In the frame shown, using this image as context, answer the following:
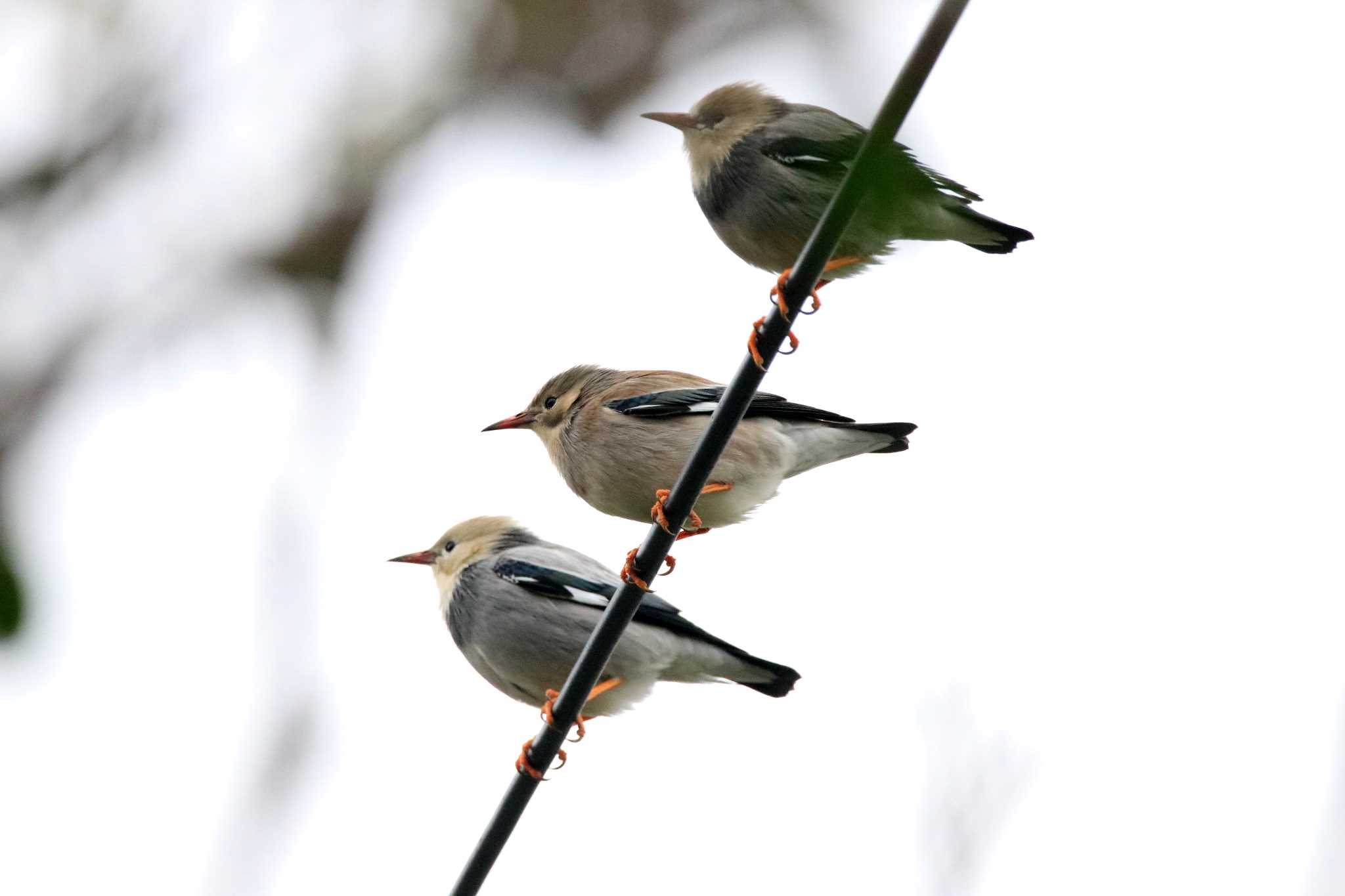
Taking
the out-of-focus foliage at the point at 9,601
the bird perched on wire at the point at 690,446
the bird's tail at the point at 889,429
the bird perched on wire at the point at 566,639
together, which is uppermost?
the bird's tail at the point at 889,429

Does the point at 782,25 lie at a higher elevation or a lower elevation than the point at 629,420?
lower

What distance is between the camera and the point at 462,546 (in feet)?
22.7

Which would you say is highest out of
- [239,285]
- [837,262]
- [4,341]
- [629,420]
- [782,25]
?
[837,262]

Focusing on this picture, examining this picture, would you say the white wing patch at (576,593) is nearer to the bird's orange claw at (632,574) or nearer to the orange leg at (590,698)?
the orange leg at (590,698)

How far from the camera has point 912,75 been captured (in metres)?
2.76

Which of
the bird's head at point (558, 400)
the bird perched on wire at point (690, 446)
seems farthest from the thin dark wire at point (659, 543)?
the bird's head at point (558, 400)

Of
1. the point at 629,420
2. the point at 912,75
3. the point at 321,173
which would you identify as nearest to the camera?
the point at 321,173

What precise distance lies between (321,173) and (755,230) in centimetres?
350

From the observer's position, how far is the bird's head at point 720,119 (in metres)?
6.08

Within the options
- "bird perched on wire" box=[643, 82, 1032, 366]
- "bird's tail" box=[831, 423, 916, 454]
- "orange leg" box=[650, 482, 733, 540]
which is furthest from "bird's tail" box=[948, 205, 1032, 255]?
"orange leg" box=[650, 482, 733, 540]

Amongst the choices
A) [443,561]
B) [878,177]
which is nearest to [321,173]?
[878,177]

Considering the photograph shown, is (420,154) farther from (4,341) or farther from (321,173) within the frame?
(4,341)

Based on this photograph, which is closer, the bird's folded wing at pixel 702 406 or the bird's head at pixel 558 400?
the bird's folded wing at pixel 702 406

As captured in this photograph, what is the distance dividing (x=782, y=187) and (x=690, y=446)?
1205mm
